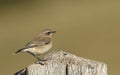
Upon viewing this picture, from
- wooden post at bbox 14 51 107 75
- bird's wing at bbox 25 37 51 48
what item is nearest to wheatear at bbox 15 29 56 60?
bird's wing at bbox 25 37 51 48

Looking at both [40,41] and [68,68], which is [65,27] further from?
[68,68]

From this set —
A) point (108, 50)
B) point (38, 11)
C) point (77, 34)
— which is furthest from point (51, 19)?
point (108, 50)

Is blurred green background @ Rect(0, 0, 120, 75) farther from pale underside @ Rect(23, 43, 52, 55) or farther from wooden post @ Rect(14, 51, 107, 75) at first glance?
wooden post @ Rect(14, 51, 107, 75)

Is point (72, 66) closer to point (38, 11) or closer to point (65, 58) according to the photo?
point (65, 58)

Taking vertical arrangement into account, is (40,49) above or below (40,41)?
below

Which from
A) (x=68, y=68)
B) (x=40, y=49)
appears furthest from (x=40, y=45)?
(x=68, y=68)

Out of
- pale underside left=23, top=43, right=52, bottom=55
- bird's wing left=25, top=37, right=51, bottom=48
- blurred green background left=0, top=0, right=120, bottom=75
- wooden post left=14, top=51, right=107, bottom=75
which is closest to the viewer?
wooden post left=14, top=51, right=107, bottom=75

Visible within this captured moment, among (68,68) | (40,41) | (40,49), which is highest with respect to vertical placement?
(68,68)

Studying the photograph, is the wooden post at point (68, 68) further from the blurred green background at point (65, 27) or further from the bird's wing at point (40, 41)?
the blurred green background at point (65, 27)
